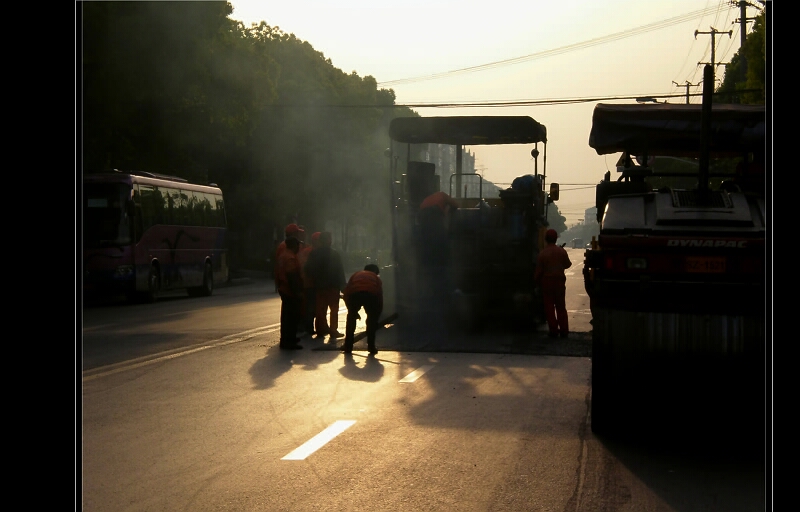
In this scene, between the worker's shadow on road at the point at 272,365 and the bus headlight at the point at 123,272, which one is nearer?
the worker's shadow on road at the point at 272,365

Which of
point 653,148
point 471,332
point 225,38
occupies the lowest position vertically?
point 471,332

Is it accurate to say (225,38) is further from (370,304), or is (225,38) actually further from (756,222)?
(756,222)

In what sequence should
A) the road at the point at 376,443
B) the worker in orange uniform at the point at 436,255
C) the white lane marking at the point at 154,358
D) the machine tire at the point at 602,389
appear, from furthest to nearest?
the worker in orange uniform at the point at 436,255 < the white lane marking at the point at 154,358 < the machine tire at the point at 602,389 < the road at the point at 376,443

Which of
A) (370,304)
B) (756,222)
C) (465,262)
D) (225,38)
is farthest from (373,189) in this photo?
(756,222)

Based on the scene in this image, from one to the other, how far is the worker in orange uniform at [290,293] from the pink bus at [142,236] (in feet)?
39.9

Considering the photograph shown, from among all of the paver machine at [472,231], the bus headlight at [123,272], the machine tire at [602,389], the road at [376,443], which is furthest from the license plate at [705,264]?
the bus headlight at [123,272]

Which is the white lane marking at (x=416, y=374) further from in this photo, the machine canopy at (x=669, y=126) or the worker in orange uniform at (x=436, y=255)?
the worker in orange uniform at (x=436, y=255)

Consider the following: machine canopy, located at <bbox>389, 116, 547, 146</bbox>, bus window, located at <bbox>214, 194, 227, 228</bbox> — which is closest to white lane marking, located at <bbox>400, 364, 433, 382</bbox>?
machine canopy, located at <bbox>389, 116, 547, 146</bbox>

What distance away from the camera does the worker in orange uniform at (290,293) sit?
16047 mm

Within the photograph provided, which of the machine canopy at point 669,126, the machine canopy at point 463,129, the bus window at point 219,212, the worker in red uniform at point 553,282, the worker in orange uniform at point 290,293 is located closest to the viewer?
the machine canopy at point 669,126
